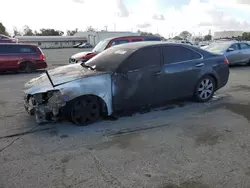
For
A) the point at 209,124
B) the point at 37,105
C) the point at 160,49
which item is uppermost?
the point at 160,49

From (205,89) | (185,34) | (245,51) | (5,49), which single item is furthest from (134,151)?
(185,34)

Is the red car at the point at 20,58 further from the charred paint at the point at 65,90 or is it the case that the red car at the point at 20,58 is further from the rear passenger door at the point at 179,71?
the rear passenger door at the point at 179,71

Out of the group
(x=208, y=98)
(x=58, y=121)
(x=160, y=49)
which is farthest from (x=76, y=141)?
(x=208, y=98)

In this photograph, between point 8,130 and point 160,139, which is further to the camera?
point 8,130

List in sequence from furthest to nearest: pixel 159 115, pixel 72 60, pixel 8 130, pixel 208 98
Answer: pixel 72 60, pixel 208 98, pixel 159 115, pixel 8 130

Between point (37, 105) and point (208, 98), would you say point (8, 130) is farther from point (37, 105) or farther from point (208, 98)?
point (208, 98)

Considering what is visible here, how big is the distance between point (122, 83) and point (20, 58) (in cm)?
869

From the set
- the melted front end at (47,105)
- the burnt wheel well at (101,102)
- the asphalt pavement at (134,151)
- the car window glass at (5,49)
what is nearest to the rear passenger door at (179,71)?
the asphalt pavement at (134,151)

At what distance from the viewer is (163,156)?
10.9 ft

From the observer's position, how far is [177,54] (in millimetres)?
5383

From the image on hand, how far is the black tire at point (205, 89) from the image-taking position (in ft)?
18.9

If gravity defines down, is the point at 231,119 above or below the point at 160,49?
below

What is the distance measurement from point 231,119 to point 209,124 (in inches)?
24.1

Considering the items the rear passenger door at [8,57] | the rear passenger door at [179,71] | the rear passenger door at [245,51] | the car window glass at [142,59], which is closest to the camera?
the car window glass at [142,59]
